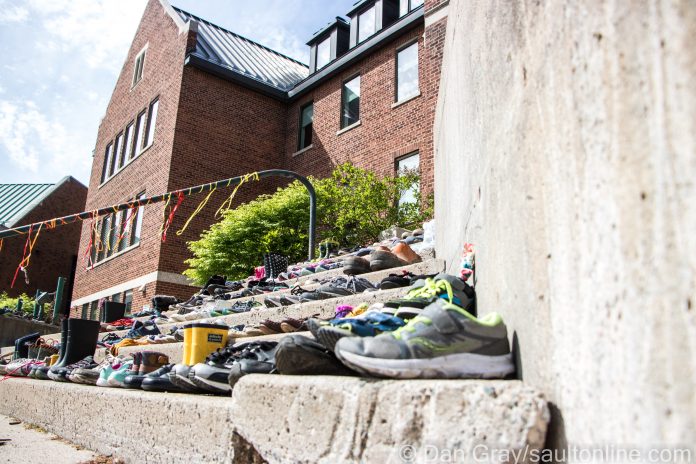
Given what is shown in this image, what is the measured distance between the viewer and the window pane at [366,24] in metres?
17.1

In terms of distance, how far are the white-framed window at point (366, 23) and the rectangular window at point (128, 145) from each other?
877 centimetres

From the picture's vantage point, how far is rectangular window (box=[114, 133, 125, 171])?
65.4 ft

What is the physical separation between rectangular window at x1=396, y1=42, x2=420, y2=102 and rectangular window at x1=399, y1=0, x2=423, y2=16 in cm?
133

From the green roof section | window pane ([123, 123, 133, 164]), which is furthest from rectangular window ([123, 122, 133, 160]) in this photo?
the green roof section

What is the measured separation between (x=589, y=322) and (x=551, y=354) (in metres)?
0.24

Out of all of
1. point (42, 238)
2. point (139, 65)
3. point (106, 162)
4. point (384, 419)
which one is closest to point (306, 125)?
point (139, 65)

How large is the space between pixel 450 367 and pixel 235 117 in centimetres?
1701

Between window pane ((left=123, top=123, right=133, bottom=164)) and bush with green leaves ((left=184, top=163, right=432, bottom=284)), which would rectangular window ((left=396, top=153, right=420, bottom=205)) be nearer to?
bush with green leaves ((left=184, top=163, right=432, bottom=284))

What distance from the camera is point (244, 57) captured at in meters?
19.7

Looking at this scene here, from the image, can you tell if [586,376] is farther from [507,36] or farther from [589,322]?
[507,36]

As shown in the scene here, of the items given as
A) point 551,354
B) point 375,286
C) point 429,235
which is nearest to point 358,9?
point 429,235

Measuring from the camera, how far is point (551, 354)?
138 centimetres

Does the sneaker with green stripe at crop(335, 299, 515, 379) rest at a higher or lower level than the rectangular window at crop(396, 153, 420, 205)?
lower

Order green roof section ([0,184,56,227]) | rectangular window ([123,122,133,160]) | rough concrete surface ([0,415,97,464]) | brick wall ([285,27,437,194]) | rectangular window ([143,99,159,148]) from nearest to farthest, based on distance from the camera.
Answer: rough concrete surface ([0,415,97,464])
brick wall ([285,27,437,194])
rectangular window ([143,99,159,148])
rectangular window ([123,122,133,160])
green roof section ([0,184,56,227])
